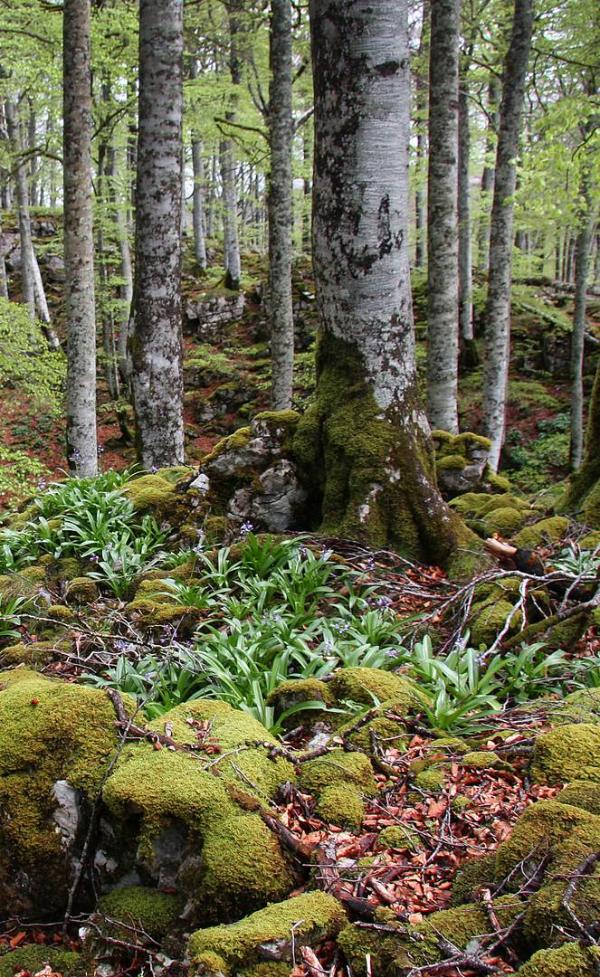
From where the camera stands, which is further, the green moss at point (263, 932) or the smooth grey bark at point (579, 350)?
the smooth grey bark at point (579, 350)

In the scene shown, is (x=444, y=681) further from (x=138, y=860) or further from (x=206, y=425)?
(x=206, y=425)

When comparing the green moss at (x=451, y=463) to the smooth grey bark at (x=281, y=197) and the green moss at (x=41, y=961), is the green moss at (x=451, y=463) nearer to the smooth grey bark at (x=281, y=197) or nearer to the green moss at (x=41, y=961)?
the green moss at (x=41, y=961)

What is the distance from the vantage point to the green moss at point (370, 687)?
2871mm

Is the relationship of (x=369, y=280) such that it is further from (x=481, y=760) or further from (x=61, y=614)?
(x=481, y=760)

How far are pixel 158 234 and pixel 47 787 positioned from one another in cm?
605

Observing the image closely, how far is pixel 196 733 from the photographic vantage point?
2400 millimetres

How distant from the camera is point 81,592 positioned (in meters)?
4.76

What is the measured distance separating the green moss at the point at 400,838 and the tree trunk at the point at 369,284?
102 inches

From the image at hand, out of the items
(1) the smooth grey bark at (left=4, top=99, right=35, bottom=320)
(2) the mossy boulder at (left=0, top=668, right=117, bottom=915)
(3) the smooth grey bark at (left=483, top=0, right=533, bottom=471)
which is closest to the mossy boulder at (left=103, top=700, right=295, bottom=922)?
(2) the mossy boulder at (left=0, top=668, right=117, bottom=915)

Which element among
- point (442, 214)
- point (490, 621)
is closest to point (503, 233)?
point (442, 214)

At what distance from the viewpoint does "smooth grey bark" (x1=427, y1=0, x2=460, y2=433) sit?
8148 millimetres

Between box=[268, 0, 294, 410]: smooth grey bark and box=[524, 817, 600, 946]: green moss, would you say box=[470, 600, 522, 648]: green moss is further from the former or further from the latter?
box=[268, 0, 294, 410]: smooth grey bark

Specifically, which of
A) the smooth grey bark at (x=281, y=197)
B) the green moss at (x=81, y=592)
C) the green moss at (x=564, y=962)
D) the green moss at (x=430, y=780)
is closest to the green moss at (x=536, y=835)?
the green moss at (x=564, y=962)

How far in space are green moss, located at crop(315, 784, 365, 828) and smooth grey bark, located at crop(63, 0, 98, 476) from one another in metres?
7.09
